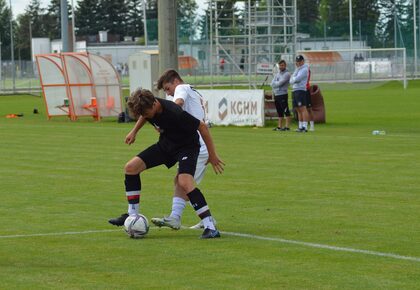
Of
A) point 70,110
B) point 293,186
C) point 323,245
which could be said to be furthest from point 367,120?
point 323,245

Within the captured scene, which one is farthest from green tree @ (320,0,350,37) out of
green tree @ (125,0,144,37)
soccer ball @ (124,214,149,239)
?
soccer ball @ (124,214,149,239)

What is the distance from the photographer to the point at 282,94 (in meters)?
29.0

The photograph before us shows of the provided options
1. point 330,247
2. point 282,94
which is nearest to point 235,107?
point 282,94

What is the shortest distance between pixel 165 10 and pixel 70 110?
5915 millimetres

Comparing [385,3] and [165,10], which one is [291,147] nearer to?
[165,10]

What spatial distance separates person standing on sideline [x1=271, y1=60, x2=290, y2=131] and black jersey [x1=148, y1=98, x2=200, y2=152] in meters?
17.4

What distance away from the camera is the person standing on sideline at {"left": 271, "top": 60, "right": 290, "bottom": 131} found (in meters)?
28.7

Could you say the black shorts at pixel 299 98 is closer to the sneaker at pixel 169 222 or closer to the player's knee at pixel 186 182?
the sneaker at pixel 169 222

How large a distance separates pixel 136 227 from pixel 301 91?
17.3m

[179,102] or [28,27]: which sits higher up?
[28,27]

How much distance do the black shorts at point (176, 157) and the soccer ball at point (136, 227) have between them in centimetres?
57

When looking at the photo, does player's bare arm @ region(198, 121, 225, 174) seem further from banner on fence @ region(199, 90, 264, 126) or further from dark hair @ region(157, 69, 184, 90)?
banner on fence @ region(199, 90, 264, 126)

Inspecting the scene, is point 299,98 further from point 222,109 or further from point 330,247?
point 330,247

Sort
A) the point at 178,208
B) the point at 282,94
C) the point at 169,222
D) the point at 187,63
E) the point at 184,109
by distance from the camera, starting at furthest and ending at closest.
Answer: the point at 187,63
the point at 282,94
the point at 184,109
the point at 178,208
the point at 169,222
